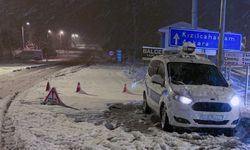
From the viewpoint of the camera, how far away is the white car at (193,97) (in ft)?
27.2

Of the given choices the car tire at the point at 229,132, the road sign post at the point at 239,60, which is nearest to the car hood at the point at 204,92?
Result: the car tire at the point at 229,132

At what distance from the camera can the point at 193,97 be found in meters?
8.31

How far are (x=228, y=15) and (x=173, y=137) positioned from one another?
54372 millimetres

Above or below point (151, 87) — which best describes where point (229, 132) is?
below

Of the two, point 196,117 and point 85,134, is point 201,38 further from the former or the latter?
point 85,134

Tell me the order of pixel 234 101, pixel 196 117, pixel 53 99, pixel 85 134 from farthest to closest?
pixel 53 99
pixel 234 101
pixel 85 134
pixel 196 117

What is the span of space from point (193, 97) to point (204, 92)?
0.36 meters

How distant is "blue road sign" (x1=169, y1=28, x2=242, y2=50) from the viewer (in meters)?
15.6

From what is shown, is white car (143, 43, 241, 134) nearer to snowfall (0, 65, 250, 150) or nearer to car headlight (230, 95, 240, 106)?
car headlight (230, 95, 240, 106)

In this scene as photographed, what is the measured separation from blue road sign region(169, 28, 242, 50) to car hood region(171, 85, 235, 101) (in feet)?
22.7

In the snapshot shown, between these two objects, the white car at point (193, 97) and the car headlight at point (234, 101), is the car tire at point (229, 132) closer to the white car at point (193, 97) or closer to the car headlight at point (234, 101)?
the white car at point (193, 97)

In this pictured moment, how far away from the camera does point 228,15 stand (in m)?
58.9

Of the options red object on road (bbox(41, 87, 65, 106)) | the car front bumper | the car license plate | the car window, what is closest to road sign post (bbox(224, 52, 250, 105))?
the car window

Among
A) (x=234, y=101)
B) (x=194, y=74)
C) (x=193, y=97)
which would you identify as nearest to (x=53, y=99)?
(x=194, y=74)
